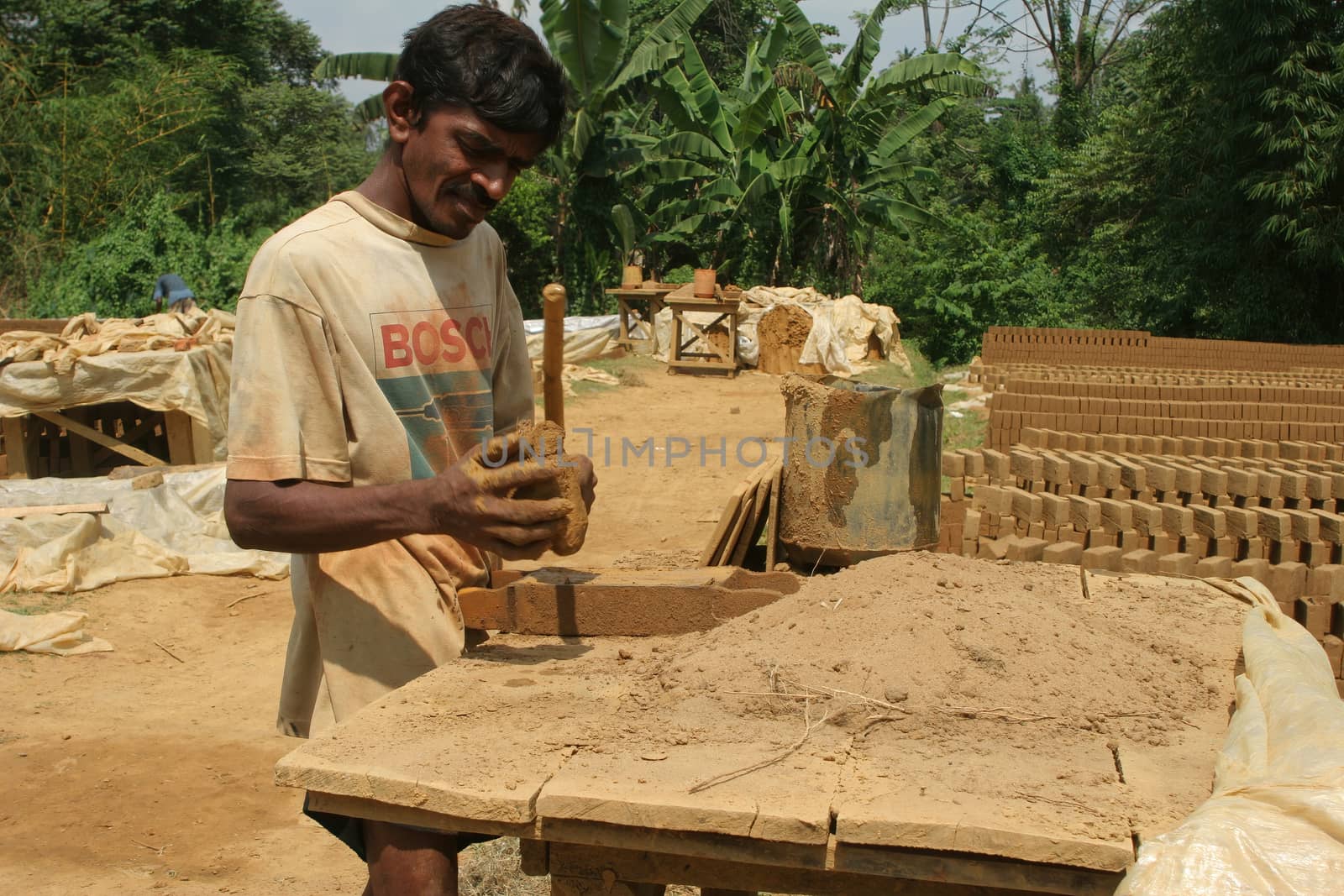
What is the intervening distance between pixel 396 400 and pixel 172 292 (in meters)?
10.7

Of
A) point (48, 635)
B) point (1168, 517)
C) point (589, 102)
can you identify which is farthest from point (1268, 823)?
point (589, 102)

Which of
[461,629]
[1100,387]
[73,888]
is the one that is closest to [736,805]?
[461,629]

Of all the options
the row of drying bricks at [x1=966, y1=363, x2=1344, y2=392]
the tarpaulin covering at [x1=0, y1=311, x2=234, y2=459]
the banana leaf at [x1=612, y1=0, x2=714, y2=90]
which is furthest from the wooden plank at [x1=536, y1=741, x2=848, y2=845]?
the banana leaf at [x1=612, y1=0, x2=714, y2=90]

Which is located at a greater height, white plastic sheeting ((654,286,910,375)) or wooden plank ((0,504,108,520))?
white plastic sheeting ((654,286,910,375))

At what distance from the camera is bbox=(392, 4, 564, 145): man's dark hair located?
1849 mm

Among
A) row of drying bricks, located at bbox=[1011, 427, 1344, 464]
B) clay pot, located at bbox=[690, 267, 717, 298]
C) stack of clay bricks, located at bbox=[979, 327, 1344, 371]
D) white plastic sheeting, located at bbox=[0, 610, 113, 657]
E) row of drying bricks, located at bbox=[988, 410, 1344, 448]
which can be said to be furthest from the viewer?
clay pot, located at bbox=[690, 267, 717, 298]

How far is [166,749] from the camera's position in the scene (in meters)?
4.79

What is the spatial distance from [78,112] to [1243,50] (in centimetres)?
1783

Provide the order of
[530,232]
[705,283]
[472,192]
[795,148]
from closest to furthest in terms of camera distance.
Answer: [472,192] → [705,283] → [795,148] → [530,232]

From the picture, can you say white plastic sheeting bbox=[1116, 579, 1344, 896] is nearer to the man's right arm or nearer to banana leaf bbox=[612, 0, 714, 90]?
the man's right arm

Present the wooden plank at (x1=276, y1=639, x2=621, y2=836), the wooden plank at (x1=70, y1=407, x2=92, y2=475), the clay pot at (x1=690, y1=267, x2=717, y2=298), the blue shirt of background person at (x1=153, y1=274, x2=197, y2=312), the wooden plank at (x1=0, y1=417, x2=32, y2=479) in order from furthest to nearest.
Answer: the clay pot at (x1=690, y1=267, x2=717, y2=298), the blue shirt of background person at (x1=153, y1=274, x2=197, y2=312), the wooden plank at (x1=70, y1=407, x2=92, y2=475), the wooden plank at (x1=0, y1=417, x2=32, y2=479), the wooden plank at (x1=276, y1=639, x2=621, y2=836)

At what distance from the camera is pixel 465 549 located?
216cm

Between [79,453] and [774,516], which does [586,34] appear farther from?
[774,516]

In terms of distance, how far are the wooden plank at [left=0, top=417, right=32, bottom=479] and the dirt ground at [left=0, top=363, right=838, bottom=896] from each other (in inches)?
81.2
